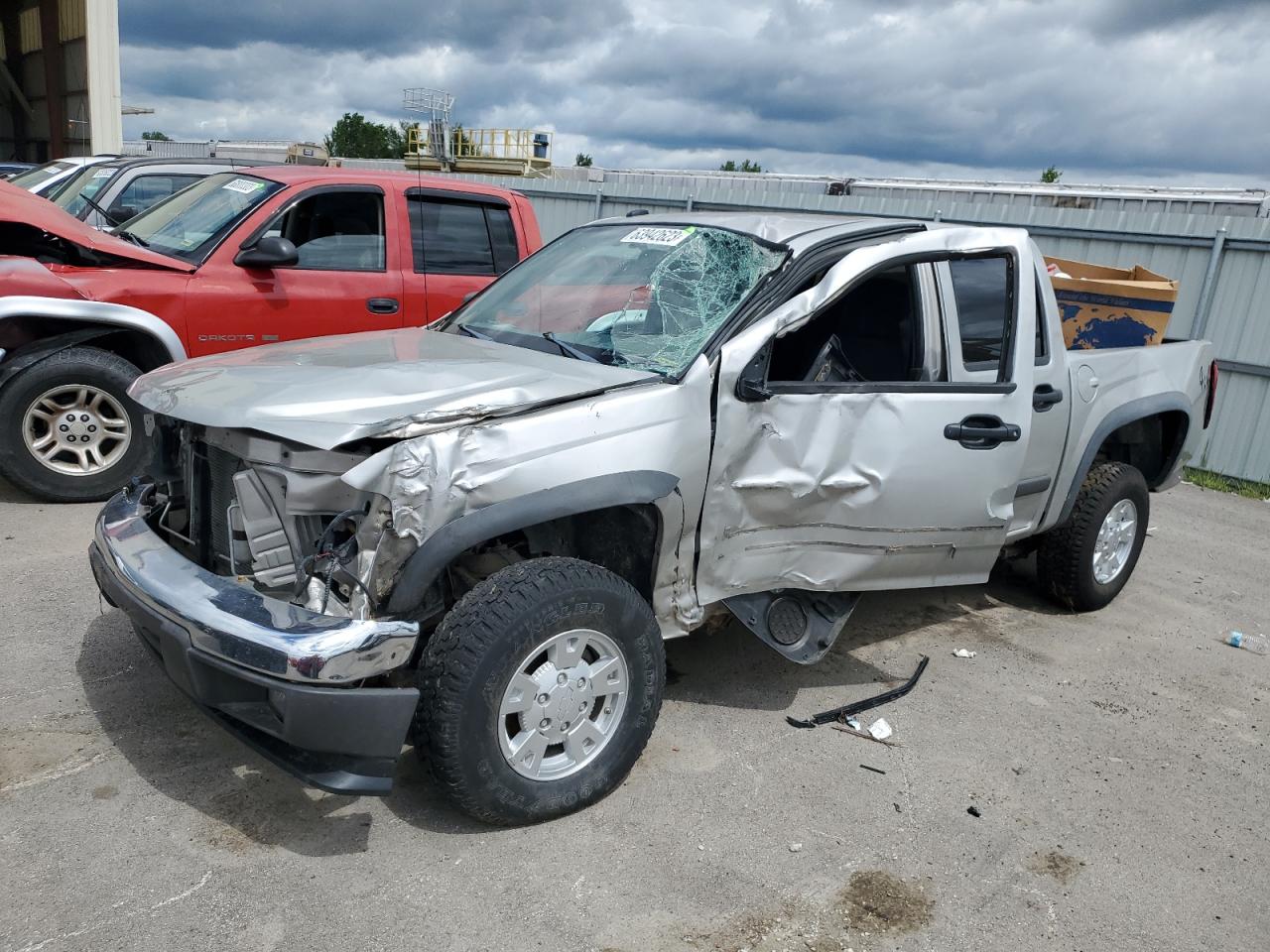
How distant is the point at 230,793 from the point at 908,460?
259 centimetres

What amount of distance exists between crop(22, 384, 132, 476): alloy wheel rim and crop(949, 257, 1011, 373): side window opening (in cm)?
440

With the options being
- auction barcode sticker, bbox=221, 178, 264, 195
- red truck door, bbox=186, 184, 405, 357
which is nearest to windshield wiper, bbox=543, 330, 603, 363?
red truck door, bbox=186, 184, 405, 357

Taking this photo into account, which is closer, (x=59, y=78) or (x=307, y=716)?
(x=307, y=716)

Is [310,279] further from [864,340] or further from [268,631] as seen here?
[268,631]

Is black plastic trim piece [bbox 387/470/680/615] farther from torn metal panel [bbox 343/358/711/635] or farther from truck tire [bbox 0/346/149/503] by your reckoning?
truck tire [bbox 0/346/149/503]

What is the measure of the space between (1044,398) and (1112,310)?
1.81 metres

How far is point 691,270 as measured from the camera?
12.4ft

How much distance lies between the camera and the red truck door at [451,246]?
21.0 feet

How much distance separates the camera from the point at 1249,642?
512 cm

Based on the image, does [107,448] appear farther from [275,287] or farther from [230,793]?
[230,793]

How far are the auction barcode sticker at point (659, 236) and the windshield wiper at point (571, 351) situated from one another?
2.06 feet

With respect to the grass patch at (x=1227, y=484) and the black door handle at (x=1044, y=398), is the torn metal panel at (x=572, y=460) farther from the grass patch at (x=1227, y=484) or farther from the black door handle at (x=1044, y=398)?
the grass patch at (x=1227, y=484)

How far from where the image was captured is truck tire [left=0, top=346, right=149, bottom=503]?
5227 millimetres

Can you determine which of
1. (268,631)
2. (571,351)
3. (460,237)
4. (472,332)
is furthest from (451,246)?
(268,631)
